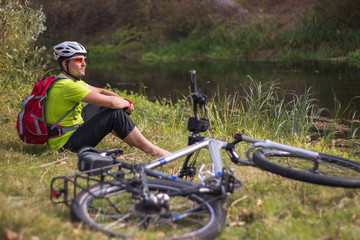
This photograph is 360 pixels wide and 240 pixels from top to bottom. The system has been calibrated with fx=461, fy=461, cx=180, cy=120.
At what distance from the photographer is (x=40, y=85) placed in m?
4.42

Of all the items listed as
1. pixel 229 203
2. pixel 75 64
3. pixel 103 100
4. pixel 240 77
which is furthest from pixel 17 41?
pixel 240 77

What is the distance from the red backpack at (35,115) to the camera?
4.32m

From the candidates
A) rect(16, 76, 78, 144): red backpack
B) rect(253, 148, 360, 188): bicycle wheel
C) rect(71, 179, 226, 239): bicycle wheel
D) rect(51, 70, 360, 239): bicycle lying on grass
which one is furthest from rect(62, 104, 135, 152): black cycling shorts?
rect(253, 148, 360, 188): bicycle wheel

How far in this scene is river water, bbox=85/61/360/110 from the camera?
10.6 meters

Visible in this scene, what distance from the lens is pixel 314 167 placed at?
344cm

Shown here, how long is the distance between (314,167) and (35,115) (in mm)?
2542

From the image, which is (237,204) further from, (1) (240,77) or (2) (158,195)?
(1) (240,77)

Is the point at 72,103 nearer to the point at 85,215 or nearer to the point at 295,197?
the point at 85,215

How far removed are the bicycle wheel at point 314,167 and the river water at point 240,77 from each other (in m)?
5.60

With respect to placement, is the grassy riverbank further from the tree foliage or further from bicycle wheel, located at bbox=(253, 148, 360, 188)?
the tree foliage

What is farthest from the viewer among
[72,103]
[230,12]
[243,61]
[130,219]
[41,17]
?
[230,12]

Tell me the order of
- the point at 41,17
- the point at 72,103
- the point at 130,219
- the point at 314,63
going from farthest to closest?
1. the point at 314,63
2. the point at 41,17
3. the point at 72,103
4. the point at 130,219

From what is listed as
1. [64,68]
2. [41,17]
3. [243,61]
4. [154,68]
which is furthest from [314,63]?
[64,68]

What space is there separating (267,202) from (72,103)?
7.06 feet
